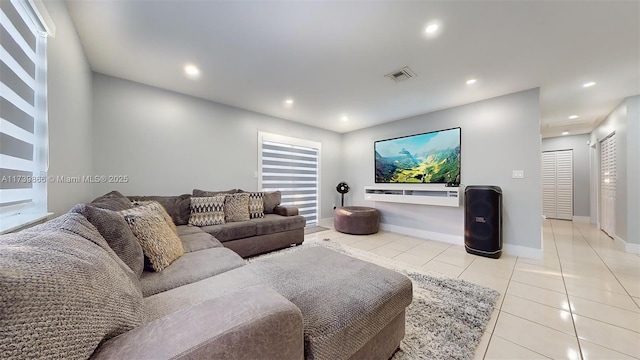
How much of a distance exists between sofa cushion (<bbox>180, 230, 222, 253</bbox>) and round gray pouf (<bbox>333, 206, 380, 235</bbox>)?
106 inches

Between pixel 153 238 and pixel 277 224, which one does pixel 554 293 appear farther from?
pixel 153 238

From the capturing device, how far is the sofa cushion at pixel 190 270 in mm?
1271

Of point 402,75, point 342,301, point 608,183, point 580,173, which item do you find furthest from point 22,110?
point 580,173

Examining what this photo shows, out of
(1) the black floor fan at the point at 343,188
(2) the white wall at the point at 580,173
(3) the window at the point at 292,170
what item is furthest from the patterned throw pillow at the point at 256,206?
(2) the white wall at the point at 580,173

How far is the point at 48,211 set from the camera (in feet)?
4.93

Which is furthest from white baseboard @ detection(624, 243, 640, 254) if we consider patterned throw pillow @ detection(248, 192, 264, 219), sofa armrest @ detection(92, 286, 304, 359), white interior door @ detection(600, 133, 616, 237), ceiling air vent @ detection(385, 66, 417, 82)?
patterned throw pillow @ detection(248, 192, 264, 219)

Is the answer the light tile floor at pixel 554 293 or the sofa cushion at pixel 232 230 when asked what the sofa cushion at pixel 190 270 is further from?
the light tile floor at pixel 554 293

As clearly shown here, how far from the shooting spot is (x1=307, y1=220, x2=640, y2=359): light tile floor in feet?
4.77

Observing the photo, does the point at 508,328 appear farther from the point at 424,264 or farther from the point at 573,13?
the point at 573,13

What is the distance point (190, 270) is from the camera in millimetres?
1468

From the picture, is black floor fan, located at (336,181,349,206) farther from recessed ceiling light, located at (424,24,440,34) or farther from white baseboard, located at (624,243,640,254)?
white baseboard, located at (624,243,640,254)

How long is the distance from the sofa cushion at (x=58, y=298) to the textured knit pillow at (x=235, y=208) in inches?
94.9

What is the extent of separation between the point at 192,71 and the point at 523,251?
5.10 m

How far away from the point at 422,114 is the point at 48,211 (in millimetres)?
4959
